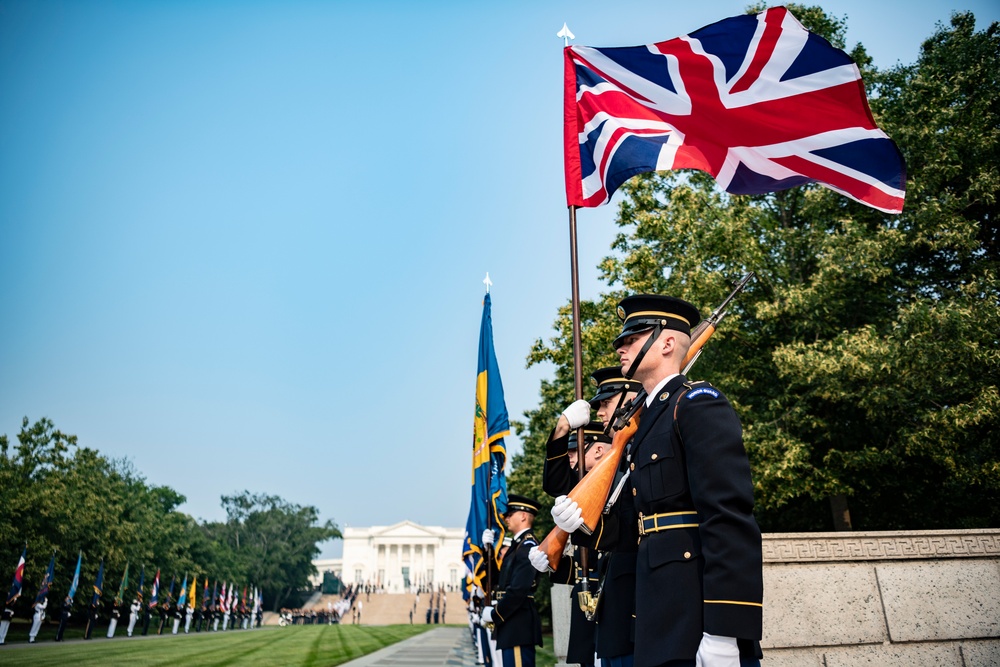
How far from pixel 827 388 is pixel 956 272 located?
21.1 feet

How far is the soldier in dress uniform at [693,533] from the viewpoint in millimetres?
2457

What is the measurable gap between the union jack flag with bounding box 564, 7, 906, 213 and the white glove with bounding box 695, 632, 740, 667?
3.77 meters

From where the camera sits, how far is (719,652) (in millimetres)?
2428

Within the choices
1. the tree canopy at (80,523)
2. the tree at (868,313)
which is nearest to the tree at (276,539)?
the tree canopy at (80,523)

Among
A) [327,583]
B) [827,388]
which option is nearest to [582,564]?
[827,388]

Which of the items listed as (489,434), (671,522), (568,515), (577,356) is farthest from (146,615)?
(671,522)

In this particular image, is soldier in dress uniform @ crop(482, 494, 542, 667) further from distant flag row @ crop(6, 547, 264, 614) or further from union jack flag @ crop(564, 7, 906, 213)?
distant flag row @ crop(6, 547, 264, 614)

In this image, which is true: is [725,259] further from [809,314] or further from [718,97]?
[718,97]

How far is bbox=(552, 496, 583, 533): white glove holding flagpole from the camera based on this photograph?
3.24m

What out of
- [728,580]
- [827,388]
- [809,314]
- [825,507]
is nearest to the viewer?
[728,580]

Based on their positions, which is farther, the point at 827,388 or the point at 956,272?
the point at 956,272

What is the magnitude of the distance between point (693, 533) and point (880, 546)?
4618 mm

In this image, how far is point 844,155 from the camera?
5648 mm

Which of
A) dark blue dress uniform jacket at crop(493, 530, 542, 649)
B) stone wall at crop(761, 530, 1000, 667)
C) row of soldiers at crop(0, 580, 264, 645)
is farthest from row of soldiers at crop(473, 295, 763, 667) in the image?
row of soldiers at crop(0, 580, 264, 645)
